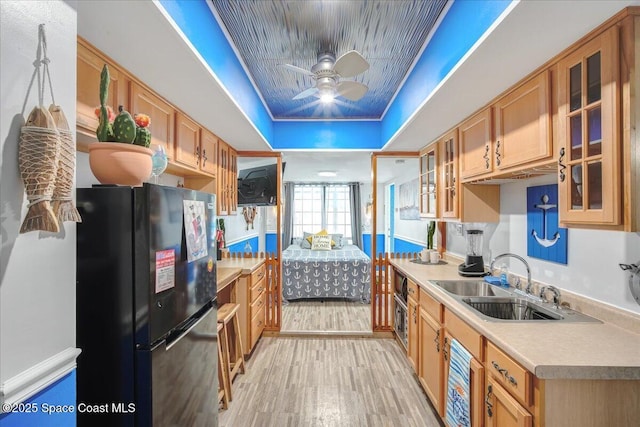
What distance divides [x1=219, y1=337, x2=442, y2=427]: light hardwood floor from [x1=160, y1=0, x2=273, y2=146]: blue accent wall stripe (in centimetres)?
224

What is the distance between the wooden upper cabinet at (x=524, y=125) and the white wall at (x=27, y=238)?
1.96m

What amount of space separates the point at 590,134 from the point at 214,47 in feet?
6.22

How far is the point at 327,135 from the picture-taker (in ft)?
11.4

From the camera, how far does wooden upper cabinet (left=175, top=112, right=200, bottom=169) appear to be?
210 cm

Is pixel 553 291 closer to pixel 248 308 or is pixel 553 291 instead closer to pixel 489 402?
pixel 489 402

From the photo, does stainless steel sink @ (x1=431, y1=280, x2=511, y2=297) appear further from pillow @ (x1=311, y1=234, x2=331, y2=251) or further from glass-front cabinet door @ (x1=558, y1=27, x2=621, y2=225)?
pillow @ (x1=311, y1=234, x2=331, y2=251)

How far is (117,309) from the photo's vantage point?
3.69 ft

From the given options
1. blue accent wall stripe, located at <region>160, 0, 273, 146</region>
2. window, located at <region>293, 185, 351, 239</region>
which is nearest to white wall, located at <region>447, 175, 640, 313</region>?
blue accent wall stripe, located at <region>160, 0, 273, 146</region>

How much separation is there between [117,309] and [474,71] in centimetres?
196

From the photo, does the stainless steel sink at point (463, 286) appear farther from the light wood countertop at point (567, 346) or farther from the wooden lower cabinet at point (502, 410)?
the wooden lower cabinet at point (502, 410)

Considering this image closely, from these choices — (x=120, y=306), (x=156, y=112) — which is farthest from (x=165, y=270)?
(x=156, y=112)

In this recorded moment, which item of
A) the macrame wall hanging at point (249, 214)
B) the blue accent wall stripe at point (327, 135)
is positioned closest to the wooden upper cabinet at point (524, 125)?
the blue accent wall stripe at point (327, 135)

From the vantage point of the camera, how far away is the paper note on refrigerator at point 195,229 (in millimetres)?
1427

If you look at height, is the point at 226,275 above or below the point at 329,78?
below
